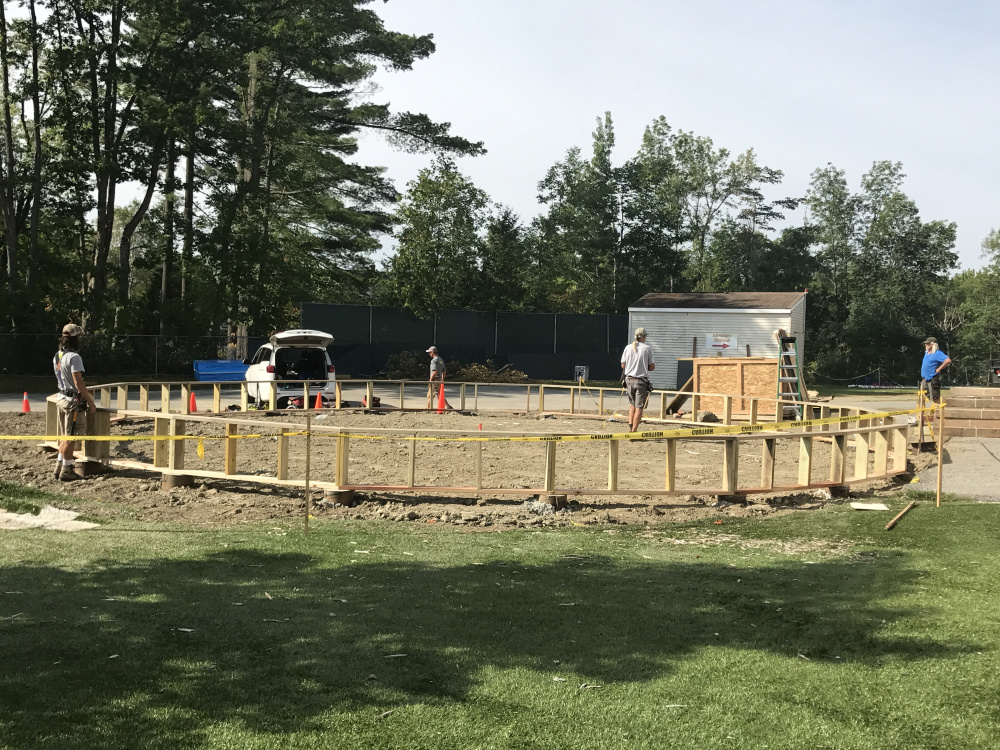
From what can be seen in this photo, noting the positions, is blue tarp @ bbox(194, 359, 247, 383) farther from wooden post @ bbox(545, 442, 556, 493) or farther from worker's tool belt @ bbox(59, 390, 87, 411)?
wooden post @ bbox(545, 442, 556, 493)

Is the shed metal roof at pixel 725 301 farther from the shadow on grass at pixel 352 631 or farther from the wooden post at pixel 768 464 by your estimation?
the shadow on grass at pixel 352 631

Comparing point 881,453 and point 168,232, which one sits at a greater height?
point 168,232

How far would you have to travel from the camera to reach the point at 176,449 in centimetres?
1180

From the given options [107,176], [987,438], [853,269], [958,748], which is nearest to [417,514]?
[958,748]

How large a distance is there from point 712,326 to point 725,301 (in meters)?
2.39

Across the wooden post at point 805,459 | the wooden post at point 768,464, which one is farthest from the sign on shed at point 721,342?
the wooden post at point 768,464

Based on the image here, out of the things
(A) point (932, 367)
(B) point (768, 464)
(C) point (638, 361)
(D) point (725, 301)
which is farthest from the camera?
(D) point (725, 301)

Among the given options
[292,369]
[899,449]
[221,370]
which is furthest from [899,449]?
[221,370]

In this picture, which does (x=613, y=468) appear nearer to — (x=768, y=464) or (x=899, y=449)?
(x=768, y=464)

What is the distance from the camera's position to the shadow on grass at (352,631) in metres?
4.66

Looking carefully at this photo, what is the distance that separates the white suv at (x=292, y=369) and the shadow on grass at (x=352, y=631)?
1531 centimetres

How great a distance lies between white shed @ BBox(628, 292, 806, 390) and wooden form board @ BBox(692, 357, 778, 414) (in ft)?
57.3

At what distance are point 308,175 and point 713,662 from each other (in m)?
47.1

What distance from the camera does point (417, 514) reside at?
10.3 meters
